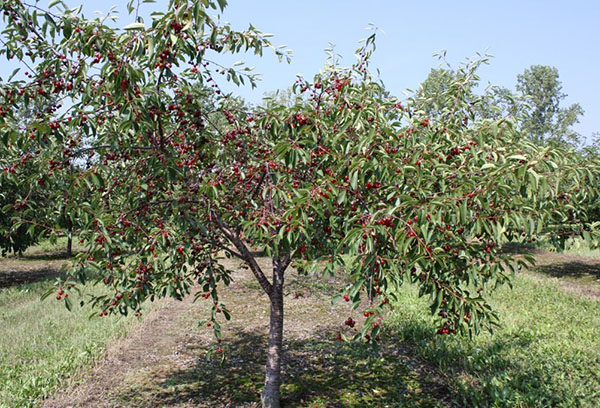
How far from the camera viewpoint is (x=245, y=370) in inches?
314

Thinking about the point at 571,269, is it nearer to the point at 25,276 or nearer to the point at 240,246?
the point at 240,246

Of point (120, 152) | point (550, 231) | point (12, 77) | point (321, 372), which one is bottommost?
point (321, 372)

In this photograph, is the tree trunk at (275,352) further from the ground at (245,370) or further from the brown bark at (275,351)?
the ground at (245,370)

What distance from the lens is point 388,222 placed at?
133 inches

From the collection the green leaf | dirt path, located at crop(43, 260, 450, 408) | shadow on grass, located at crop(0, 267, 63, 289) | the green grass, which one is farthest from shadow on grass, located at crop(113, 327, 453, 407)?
shadow on grass, located at crop(0, 267, 63, 289)

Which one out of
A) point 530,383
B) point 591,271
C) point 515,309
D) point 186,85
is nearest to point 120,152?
point 186,85

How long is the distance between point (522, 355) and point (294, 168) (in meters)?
6.00

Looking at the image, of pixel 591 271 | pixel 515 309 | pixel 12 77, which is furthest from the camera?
pixel 591 271

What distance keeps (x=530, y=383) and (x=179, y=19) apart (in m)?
6.46

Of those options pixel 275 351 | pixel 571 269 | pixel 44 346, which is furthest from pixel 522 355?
A: pixel 571 269

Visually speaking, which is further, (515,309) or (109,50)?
(515,309)

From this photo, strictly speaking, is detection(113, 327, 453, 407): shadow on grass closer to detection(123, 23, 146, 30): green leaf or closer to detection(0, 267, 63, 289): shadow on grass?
detection(123, 23, 146, 30): green leaf

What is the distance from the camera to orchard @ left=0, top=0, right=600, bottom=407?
3.45 meters

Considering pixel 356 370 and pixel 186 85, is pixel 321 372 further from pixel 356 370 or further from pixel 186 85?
pixel 186 85
